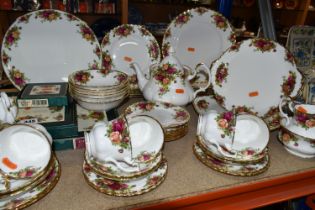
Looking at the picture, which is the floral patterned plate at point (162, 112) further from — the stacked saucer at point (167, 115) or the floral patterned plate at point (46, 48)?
the floral patterned plate at point (46, 48)

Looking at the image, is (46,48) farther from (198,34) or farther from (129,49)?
(198,34)

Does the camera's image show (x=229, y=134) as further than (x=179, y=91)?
No

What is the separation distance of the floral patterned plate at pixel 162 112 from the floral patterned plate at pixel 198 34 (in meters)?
0.29

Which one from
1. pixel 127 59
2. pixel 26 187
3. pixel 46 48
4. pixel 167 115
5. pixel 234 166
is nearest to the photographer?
pixel 26 187

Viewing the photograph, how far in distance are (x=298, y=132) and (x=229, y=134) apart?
197 millimetres

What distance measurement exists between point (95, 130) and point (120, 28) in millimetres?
549

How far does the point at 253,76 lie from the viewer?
0.85 m

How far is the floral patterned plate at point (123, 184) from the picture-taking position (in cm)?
53

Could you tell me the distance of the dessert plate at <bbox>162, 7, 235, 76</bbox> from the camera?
1032 millimetres

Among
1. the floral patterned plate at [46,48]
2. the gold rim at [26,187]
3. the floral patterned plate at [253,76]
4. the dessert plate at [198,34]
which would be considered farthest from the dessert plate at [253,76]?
the gold rim at [26,187]

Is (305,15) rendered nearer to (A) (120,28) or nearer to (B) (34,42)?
(A) (120,28)

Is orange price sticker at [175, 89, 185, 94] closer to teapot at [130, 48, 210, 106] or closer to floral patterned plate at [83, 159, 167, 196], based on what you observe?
teapot at [130, 48, 210, 106]

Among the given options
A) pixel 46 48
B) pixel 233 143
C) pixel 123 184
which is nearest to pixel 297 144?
pixel 233 143

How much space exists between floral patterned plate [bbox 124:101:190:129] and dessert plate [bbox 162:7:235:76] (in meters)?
0.29
